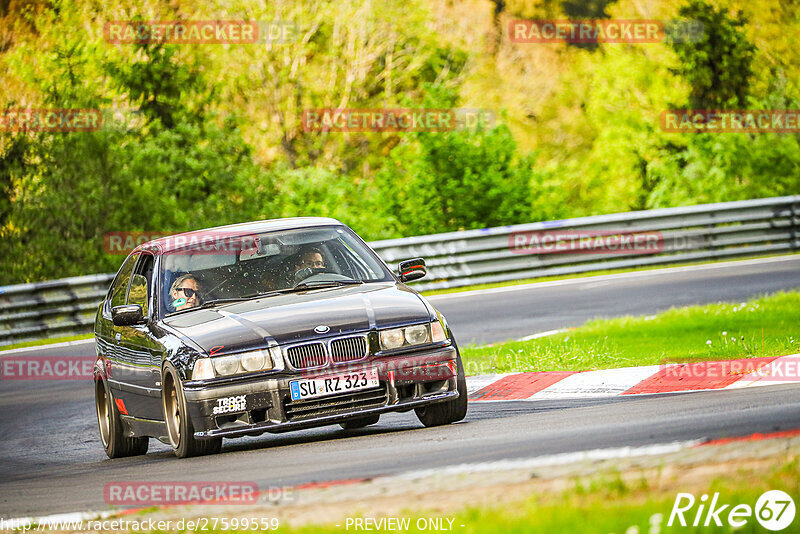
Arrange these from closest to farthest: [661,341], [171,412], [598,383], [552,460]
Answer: [552,460] < [171,412] < [598,383] < [661,341]

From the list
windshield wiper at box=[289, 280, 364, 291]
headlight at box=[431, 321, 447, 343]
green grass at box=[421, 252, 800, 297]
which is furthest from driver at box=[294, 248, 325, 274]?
green grass at box=[421, 252, 800, 297]

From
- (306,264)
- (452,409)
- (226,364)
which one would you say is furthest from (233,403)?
(306,264)

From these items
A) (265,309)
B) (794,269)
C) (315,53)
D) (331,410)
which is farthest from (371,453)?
(315,53)

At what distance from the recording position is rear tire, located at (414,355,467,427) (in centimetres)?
842

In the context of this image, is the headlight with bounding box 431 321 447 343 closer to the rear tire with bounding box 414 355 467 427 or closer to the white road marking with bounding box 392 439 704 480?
the rear tire with bounding box 414 355 467 427

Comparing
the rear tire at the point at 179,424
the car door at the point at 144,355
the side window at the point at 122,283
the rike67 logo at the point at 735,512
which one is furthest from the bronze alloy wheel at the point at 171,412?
the rike67 logo at the point at 735,512

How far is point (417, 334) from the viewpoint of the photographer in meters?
8.15

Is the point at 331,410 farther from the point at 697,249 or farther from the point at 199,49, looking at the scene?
the point at 199,49

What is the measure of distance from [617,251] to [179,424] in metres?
15.0

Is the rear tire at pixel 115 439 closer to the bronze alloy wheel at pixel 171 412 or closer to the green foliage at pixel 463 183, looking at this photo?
the bronze alloy wheel at pixel 171 412

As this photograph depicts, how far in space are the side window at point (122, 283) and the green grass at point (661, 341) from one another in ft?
10.3

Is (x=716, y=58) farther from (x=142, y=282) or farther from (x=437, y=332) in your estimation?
(x=437, y=332)

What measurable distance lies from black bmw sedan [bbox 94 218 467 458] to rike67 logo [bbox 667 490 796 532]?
12.7 feet

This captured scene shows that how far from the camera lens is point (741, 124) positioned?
3328 centimetres
